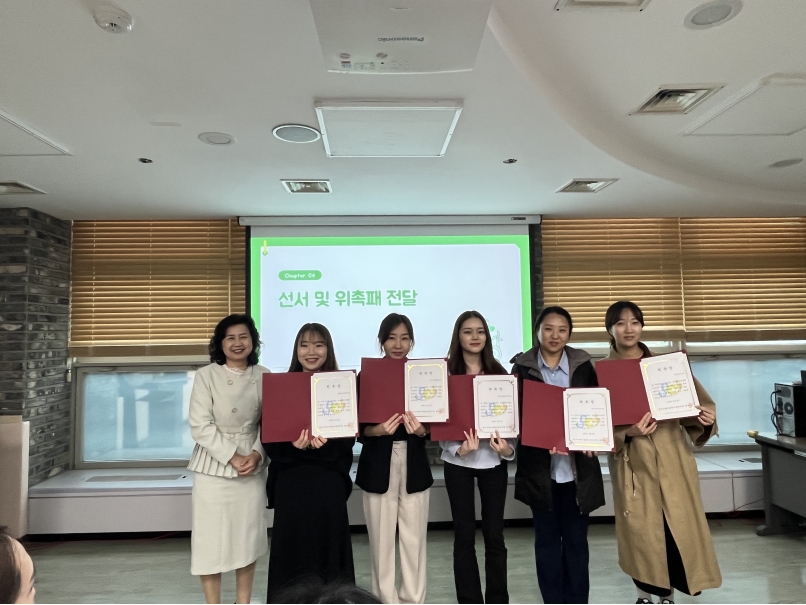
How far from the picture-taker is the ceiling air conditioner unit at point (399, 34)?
1.43 m

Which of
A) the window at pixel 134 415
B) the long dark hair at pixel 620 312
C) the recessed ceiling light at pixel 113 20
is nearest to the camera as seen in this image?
the recessed ceiling light at pixel 113 20

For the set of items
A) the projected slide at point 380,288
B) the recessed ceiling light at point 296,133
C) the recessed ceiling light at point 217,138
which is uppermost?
the recessed ceiling light at point 296,133

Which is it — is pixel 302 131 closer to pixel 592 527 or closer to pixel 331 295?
pixel 331 295

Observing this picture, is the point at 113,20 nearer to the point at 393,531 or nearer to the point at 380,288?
the point at 393,531

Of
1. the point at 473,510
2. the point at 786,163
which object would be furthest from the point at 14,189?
the point at 786,163

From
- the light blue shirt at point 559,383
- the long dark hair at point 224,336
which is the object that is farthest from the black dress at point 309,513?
the light blue shirt at point 559,383

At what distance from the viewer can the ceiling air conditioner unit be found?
143 cm

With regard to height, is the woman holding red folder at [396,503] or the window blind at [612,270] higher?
the window blind at [612,270]

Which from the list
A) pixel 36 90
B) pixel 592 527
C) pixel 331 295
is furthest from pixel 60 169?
pixel 592 527

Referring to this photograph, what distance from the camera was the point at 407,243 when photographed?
162 inches

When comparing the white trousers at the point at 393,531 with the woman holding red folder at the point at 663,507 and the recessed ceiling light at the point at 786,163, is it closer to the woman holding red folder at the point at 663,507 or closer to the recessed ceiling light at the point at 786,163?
the woman holding red folder at the point at 663,507

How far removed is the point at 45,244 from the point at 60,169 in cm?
129

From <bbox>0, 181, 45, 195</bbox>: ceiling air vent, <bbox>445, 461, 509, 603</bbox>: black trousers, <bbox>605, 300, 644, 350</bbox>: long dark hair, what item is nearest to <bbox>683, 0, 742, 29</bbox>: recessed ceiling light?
<bbox>605, 300, 644, 350</bbox>: long dark hair

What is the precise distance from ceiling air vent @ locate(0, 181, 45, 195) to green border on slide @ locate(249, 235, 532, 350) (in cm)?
145
